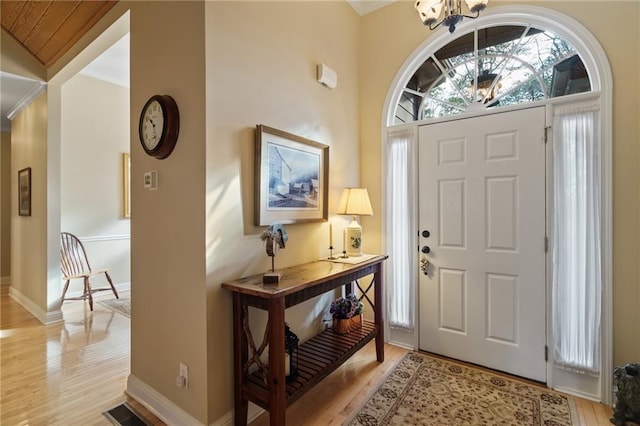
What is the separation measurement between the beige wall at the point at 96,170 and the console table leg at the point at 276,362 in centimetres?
437

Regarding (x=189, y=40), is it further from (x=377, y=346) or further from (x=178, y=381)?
(x=377, y=346)

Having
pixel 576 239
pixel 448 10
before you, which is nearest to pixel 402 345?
pixel 576 239

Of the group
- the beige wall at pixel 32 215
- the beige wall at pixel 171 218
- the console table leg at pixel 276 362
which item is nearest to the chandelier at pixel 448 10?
the beige wall at pixel 171 218

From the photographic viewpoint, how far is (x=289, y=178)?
7.34 feet

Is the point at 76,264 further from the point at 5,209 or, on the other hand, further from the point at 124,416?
the point at 124,416

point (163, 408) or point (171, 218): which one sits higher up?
point (171, 218)

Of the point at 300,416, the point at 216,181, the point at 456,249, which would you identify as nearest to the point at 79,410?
the point at 300,416

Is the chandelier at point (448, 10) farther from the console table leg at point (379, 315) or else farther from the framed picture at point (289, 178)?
the console table leg at point (379, 315)

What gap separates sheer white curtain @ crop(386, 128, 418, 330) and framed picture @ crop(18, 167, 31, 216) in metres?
4.55

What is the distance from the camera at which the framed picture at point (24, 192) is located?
13.1 feet

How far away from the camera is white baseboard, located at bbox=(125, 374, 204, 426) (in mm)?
1820

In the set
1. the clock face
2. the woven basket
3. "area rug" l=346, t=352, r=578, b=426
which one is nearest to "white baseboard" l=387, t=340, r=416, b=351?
"area rug" l=346, t=352, r=578, b=426

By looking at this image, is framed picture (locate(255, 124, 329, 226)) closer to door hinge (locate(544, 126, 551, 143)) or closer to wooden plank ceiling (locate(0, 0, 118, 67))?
door hinge (locate(544, 126, 551, 143))

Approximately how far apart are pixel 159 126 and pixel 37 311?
138 inches
